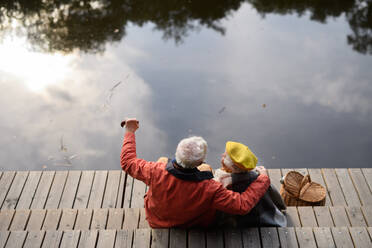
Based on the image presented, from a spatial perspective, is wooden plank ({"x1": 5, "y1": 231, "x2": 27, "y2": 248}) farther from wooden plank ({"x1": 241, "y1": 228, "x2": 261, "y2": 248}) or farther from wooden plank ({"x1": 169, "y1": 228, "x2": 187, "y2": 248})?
wooden plank ({"x1": 241, "y1": 228, "x2": 261, "y2": 248})

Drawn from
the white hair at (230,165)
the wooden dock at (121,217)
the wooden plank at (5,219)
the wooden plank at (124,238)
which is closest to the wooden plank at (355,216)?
the wooden dock at (121,217)

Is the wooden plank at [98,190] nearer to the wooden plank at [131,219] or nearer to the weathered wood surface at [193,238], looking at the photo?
the wooden plank at [131,219]

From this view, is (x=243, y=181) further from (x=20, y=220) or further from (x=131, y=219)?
(x=20, y=220)

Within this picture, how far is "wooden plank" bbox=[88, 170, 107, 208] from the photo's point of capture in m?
3.70

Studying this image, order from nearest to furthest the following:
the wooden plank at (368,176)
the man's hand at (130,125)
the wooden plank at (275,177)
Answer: the man's hand at (130,125) → the wooden plank at (368,176) → the wooden plank at (275,177)

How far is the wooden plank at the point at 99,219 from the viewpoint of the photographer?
10.1ft

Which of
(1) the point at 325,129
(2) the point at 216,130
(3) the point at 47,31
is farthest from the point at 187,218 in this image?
(3) the point at 47,31

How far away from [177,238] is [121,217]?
801 millimetres

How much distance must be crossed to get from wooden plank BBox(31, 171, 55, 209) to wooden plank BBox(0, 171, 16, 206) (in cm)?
31

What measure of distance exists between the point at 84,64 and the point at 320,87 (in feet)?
12.6

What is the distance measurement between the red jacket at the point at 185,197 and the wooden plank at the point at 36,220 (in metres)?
1.17

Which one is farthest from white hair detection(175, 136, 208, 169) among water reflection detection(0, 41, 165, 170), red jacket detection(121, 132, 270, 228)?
water reflection detection(0, 41, 165, 170)

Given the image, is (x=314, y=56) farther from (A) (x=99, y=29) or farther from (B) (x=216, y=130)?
(A) (x=99, y=29)

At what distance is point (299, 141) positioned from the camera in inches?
201
